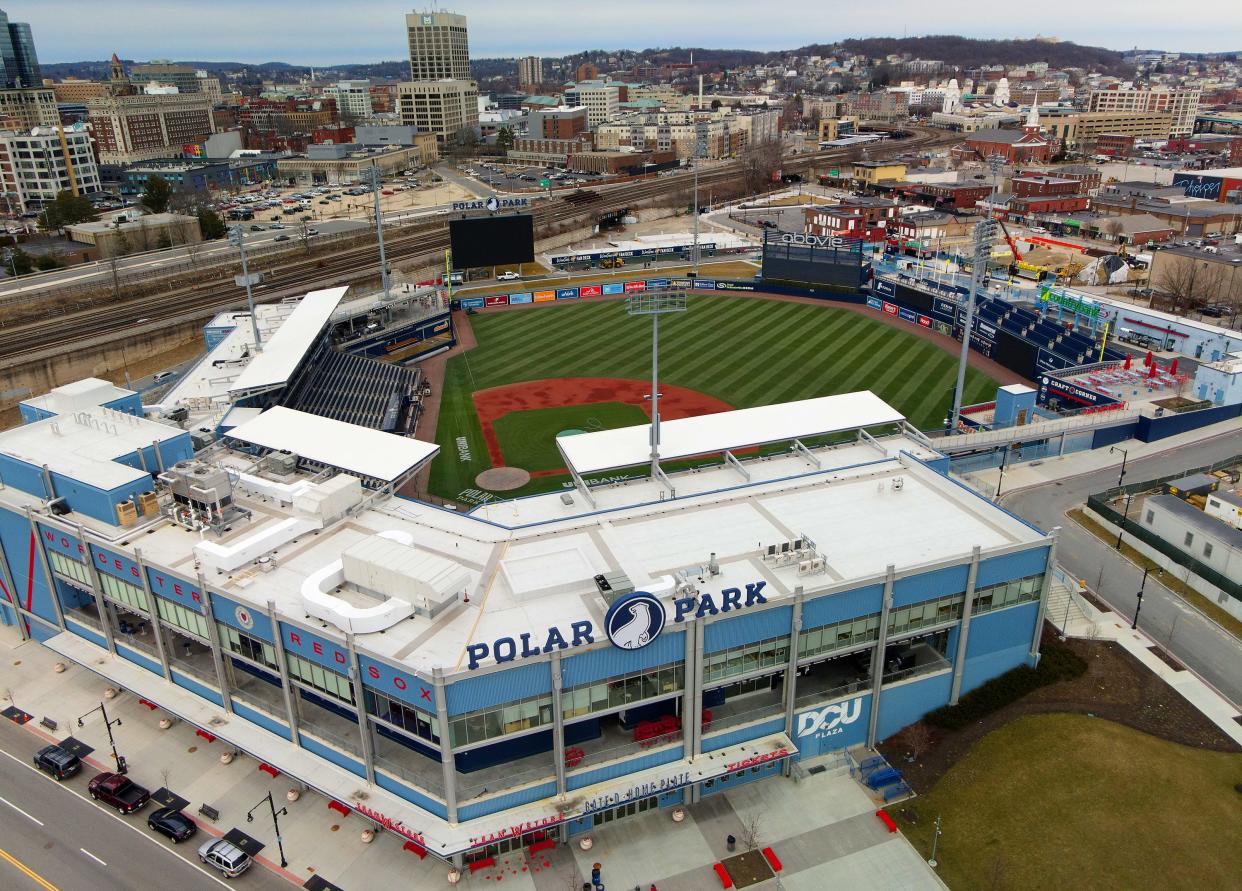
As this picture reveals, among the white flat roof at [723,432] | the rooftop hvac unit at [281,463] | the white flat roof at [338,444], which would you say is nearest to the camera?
the white flat roof at [338,444]

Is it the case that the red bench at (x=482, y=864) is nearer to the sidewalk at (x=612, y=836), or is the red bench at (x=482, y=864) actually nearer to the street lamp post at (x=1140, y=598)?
the sidewalk at (x=612, y=836)

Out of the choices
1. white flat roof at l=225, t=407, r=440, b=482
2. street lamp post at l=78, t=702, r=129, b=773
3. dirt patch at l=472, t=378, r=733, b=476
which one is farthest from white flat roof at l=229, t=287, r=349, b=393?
street lamp post at l=78, t=702, r=129, b=773

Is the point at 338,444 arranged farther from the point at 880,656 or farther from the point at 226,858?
the point at 880,656

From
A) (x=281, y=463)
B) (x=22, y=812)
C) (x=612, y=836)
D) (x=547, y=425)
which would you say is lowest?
(x=612, y=836)

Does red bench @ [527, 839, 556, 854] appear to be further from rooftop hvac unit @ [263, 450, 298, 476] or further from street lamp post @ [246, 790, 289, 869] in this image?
rooftop hvac unit @ [263, 450, 298, 476]

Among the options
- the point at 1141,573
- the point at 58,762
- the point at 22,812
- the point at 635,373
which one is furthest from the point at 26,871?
the point at 635,373

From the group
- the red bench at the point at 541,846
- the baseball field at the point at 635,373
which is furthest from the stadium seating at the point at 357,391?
the red bench at the point at 541,846
